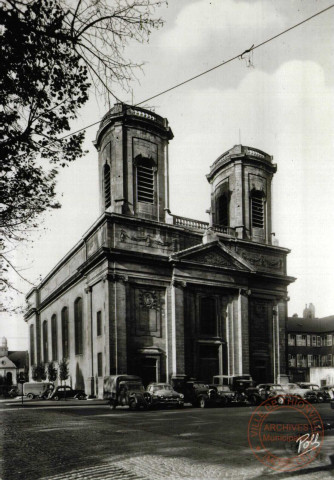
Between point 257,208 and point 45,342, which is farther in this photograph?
point 45,342

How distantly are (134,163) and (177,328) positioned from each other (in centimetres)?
1136

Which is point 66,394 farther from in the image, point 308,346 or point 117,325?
point 308,346

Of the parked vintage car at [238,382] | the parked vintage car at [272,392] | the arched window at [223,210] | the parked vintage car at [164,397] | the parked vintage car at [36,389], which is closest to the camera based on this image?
the parked vintage car at [164,397]

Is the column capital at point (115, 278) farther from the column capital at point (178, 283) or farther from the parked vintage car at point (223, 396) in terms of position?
the parked vintage car at point (223, 396)

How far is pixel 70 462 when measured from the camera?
8.98 m

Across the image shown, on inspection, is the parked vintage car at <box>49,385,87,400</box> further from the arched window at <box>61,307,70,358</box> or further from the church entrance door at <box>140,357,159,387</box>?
the arched window at <box>61,307,70,358</box>

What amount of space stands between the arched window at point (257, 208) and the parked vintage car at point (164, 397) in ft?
62.7

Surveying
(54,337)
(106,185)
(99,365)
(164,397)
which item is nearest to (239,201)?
(106,185)

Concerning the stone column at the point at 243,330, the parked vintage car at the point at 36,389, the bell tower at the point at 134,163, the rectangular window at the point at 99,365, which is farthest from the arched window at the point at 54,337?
the stone column at the point at 243,330

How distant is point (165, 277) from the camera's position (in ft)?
103

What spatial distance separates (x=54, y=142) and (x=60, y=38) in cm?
244

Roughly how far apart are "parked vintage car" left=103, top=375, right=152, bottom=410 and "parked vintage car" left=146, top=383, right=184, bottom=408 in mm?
318

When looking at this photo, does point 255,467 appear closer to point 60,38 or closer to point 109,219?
point 60,38

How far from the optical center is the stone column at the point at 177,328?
99.3 ft
